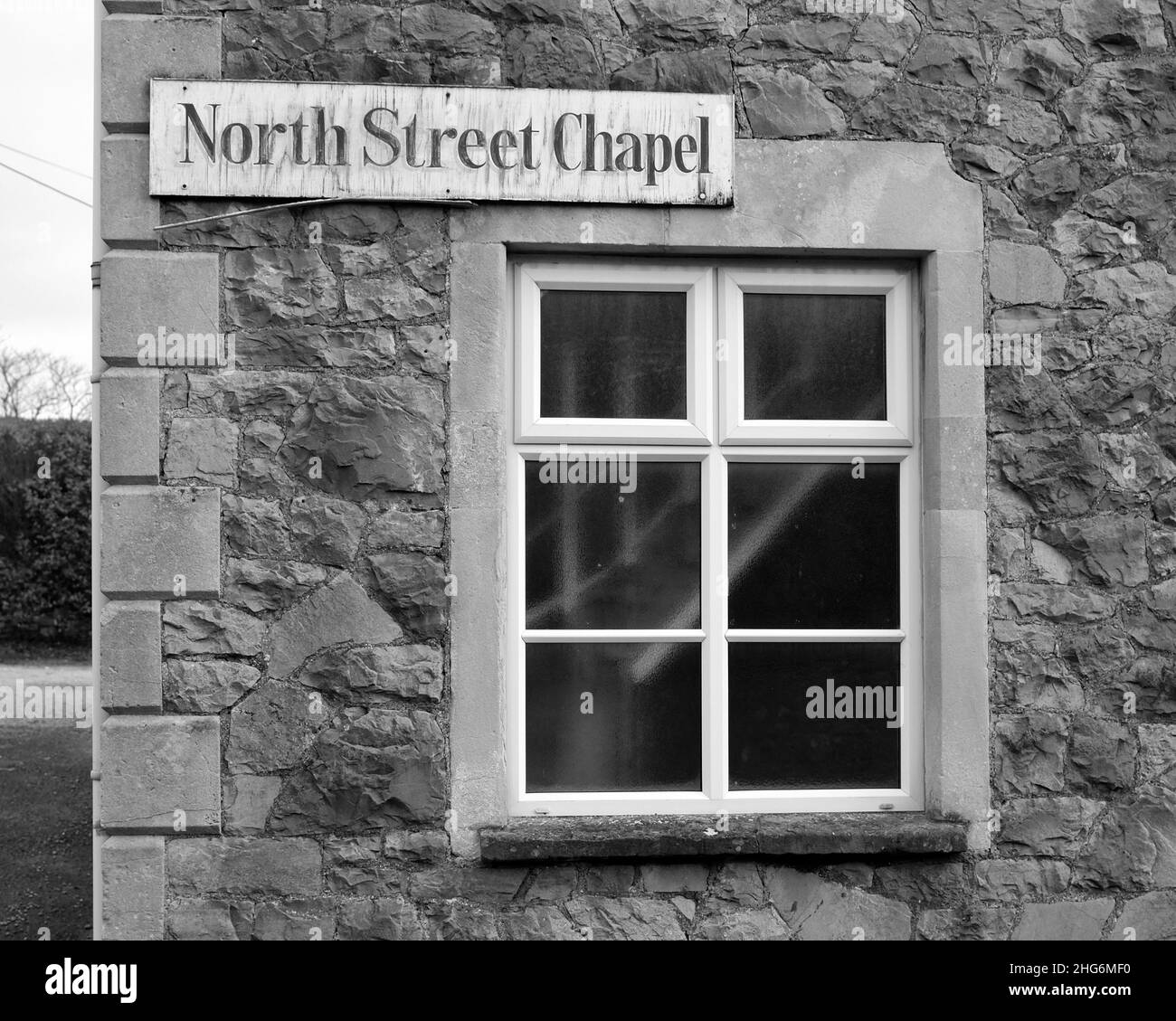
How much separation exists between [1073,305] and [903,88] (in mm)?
1010

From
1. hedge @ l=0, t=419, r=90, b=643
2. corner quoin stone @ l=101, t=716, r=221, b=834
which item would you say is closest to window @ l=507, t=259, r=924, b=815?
corner quoin stone @ l=101, t=716, r=221, b=834

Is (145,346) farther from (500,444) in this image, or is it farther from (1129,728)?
(1129,728)

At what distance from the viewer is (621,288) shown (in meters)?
3.73

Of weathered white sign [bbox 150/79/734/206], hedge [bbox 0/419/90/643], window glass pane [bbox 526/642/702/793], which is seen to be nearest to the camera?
weathered white sign [bbox 150/79/734/206]

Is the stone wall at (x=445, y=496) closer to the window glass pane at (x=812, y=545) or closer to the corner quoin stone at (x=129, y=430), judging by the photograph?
the corner quoin stone at (x=129, y=430)

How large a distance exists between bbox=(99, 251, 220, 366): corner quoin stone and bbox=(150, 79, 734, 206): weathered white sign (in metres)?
0.25

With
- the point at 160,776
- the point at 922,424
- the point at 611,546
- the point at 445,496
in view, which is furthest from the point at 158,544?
the point at 922,424

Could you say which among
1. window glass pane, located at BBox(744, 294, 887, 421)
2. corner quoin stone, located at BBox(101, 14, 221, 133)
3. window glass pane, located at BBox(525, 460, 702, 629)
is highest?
corner quoin stone, located at BBox(101, 14, 221, 133)

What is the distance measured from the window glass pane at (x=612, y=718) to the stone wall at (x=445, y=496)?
1.09 ft

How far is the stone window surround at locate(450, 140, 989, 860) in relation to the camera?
3.51 meters

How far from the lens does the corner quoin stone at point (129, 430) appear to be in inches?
136

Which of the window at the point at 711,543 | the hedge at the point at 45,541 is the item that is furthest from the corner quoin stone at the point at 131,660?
the hedge at the point at 45,541

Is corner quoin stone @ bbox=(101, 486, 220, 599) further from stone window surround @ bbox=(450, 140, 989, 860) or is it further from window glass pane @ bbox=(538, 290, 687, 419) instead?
window glass pane @ bbox=(538, 290, 687, 419)

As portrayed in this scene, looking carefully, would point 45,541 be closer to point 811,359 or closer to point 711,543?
point 711,543
